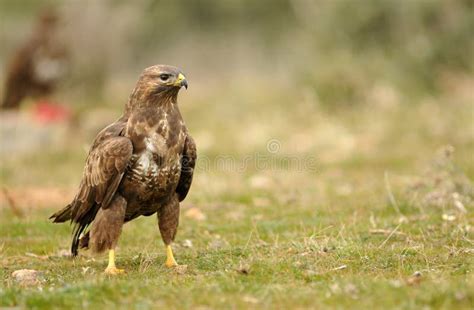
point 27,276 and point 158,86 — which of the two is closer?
point 27,276

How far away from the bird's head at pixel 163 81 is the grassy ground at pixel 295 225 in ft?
4.89

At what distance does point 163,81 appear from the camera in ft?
24.2

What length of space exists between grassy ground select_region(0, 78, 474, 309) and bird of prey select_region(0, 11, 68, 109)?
1.42m

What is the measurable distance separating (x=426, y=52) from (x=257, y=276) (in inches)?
541

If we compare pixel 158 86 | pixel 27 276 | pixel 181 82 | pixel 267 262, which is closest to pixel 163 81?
pixel 158 86

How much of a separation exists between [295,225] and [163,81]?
2.66 meters

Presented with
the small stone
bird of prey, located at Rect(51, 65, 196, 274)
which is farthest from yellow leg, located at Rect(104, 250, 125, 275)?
the small stone

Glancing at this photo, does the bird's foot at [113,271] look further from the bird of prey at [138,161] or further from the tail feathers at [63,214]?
the tail feathers at [63,214]

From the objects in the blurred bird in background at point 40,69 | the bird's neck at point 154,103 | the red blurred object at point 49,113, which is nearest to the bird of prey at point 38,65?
the blurred bird in background at point 40,69

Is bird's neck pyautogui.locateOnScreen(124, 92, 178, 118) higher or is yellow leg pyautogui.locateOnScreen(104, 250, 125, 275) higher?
bird's neck pyautogui.locateOnScreen(124, 92, 178, 118)

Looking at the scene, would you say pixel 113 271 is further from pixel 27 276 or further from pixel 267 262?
pixel 267 262

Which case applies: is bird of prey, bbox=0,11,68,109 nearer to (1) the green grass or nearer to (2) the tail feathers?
(1) the green grass

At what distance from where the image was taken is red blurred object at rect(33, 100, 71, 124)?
712 inches

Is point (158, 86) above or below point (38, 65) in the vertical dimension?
above
